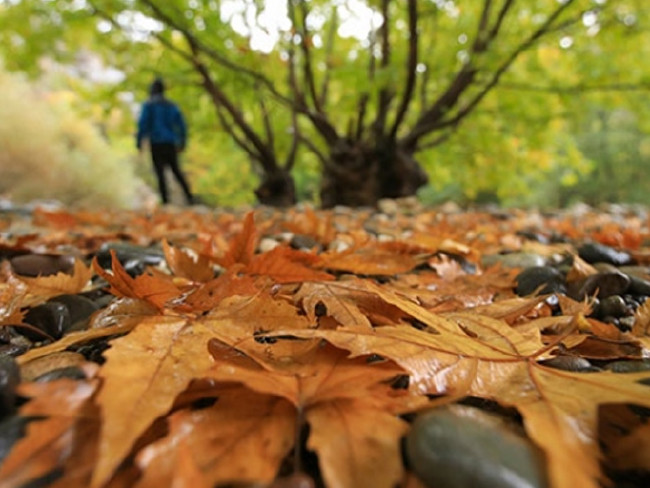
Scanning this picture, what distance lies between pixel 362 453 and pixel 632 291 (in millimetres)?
839

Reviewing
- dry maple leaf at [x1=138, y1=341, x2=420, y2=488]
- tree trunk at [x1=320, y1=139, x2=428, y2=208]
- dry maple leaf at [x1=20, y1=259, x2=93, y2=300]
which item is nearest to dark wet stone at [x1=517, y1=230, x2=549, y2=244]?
dry maple leaf at [x1=138, y1=341, x2=420, y2=488]

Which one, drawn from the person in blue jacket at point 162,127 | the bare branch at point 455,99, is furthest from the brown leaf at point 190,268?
the person in blue jacket at point 162,127

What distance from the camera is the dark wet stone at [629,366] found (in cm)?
57

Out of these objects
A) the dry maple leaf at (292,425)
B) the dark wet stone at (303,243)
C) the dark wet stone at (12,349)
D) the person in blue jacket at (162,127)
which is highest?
the person in blue jacket at (162,127)

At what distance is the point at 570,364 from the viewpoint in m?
0.57

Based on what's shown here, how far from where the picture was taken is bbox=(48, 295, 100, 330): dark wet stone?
0.80 meters

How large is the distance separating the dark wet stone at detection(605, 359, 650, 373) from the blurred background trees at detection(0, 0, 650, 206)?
103 inches

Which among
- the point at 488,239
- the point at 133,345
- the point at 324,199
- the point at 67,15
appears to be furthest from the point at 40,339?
the point at 324,199

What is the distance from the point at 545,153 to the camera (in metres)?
5.75

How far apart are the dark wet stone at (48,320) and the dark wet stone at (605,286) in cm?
100

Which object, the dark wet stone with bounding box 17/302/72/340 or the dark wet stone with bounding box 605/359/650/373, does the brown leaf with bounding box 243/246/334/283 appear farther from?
the dark wet stone with bounding box 605/359/650/373

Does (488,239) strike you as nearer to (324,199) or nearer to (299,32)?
(299,32)

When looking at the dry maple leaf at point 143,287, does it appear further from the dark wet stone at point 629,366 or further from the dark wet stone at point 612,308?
the dark wet stone at point 612,308

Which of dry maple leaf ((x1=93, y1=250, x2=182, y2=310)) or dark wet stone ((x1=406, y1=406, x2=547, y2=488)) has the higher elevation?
dry maple leaf ((x1=93, y1=250, x2=182, y2=310))
